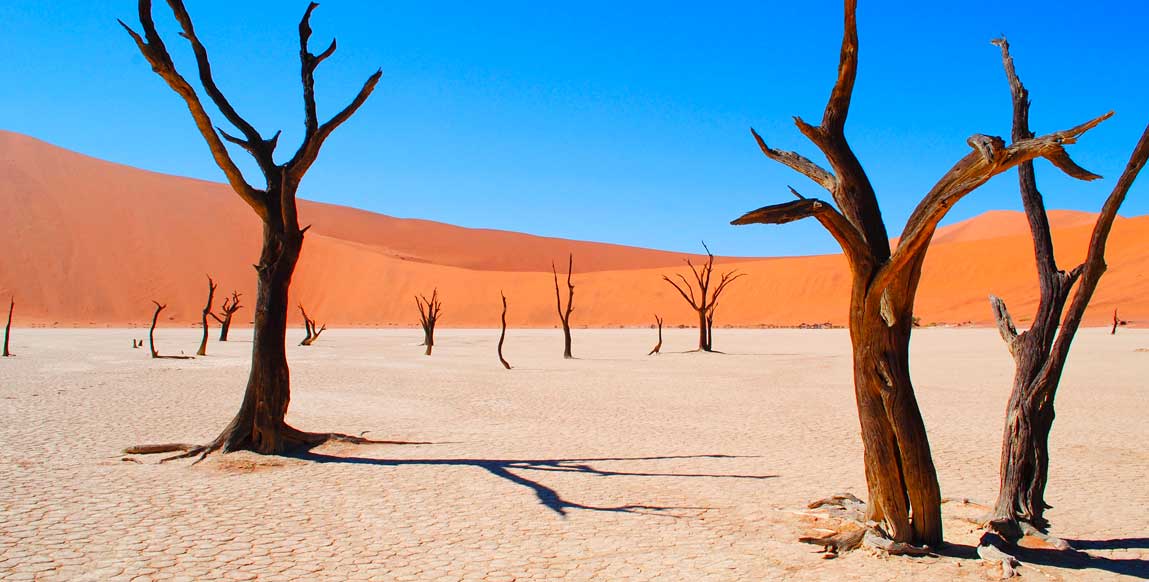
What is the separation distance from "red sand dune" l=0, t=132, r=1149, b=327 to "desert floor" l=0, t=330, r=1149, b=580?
136 ft

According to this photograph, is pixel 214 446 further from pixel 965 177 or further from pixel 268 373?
pixel 965 177

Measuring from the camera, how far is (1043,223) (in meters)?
5.51

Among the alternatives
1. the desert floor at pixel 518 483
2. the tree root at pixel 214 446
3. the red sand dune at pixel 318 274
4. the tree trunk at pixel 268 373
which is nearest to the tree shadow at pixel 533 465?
the desert floor at pixel 518 483

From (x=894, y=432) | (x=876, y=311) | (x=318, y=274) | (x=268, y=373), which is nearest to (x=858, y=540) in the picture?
(x=894, y=432)

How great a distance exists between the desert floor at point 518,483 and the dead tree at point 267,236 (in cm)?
35

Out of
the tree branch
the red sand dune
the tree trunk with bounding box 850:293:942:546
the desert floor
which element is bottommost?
the desert floor

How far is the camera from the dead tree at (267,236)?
8.38 metres

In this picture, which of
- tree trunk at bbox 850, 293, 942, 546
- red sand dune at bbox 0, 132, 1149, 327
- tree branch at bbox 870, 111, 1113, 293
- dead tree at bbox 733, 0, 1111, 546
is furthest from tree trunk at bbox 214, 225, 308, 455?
red sand dune at bbox 0, 132, 1149, 327

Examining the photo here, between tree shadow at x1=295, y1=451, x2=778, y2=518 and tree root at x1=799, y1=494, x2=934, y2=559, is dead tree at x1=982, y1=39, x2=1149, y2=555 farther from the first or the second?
tree shadow at x1=295, y1=451, x2=778, y2=518

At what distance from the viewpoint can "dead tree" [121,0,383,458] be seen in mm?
8375

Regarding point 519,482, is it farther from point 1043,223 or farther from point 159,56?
point 159,56

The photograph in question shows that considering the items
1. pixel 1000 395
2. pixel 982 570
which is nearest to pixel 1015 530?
pixel 982 570

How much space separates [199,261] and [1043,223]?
223 ft

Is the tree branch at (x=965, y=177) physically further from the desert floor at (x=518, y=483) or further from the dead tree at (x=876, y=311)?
the desert floor at (x=518, y=483)
